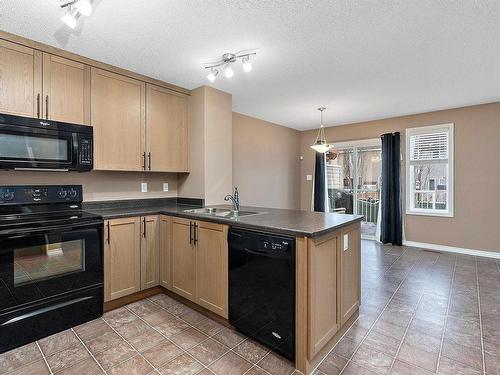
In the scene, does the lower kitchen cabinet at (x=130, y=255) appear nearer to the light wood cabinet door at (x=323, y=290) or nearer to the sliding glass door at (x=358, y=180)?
the light wood cabinet door at (x=323, y=290)

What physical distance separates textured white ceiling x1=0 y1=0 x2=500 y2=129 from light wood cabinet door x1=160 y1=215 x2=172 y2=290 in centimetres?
172

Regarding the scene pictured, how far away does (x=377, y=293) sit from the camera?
9.68ft

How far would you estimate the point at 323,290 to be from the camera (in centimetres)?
185

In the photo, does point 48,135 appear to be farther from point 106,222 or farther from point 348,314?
point 348,314

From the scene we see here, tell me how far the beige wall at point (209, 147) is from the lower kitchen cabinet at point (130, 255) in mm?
819

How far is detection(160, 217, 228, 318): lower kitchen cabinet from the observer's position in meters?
2.27

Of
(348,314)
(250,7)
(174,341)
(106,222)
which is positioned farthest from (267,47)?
(174,341)

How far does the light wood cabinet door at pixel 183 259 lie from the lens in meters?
2.56

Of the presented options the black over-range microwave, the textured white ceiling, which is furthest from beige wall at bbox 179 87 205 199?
the black over-range microwave

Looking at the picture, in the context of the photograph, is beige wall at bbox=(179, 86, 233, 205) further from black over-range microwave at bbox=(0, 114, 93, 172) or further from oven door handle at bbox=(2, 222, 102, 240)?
oven door handle at bbox=(2, 222, 102, 240)

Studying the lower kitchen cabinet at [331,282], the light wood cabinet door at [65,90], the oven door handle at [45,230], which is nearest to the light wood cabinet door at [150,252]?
the oven door handle at [45,230]

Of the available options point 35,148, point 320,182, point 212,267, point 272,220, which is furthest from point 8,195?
point 320,182

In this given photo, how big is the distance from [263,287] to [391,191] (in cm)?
414

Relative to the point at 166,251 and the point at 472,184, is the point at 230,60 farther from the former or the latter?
the point at 472,184
